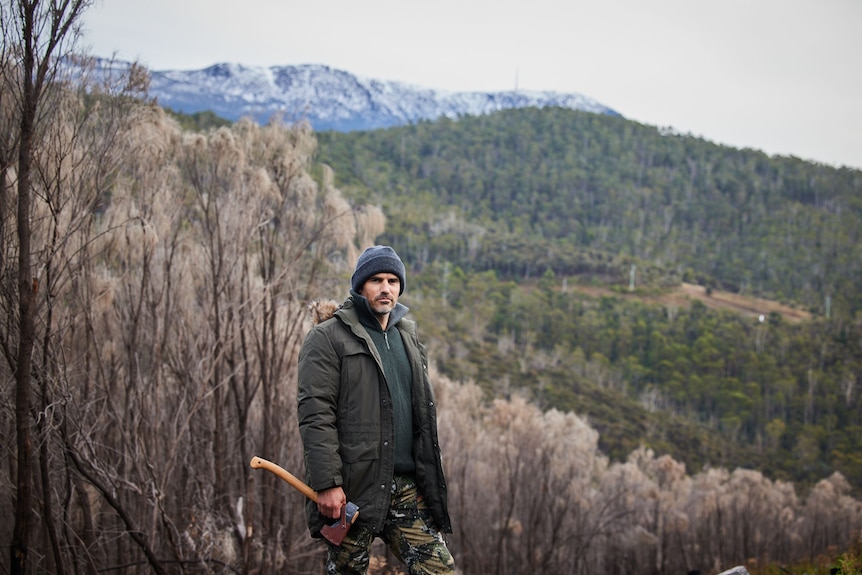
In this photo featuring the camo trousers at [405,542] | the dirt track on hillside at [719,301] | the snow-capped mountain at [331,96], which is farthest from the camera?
the snow-capped mountain at [331,96]

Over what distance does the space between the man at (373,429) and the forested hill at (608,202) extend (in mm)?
61135

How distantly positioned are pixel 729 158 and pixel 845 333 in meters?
43.0

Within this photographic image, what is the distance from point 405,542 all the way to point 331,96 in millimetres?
151730

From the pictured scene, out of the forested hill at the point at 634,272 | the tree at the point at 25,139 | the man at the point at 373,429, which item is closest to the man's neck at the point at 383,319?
the man at the point at 373,429

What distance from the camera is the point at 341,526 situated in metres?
2.43

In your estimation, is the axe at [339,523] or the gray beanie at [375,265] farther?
the gray beanie at [375,265]

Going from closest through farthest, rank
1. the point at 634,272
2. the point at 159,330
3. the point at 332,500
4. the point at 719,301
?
the point at 332,500 < the point at 159,330 < the point at 719,301 < the point at 634,272

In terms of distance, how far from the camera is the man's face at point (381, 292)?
2.64 m

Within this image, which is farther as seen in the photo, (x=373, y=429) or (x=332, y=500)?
(x=373, y=429)

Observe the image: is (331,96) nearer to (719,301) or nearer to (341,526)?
(719,301)

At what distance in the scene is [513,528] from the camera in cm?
1897

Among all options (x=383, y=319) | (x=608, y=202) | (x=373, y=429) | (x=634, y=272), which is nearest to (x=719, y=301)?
(x=634, y=272)

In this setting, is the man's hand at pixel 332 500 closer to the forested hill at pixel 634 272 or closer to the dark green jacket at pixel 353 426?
the dark green jacket at pixel 353 426

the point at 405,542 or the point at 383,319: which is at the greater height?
the point at 383,319
